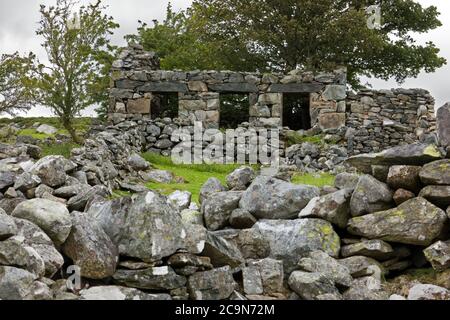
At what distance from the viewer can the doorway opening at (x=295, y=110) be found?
73.9ft

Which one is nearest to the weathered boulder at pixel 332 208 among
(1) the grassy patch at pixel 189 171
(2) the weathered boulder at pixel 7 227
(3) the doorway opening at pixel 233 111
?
(2) the weathered boulder at pixel 7 227

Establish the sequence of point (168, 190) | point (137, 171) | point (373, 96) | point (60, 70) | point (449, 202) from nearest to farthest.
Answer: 1. point (449, 202)
2. point (168, 190)
3. point (137, 171)
4. point (60, 70)
5. point (373, 96)

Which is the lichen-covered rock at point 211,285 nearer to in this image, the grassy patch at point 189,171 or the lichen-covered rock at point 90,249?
the lichen-covered rock at point 90,249

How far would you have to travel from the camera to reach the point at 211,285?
5.89 metres

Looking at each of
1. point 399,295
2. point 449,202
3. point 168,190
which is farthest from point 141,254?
point 168,190

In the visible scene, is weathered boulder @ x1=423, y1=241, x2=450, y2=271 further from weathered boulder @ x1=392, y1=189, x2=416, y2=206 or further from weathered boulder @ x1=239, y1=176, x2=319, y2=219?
weathered boulder @ x1=239, y1=176, x2=319, y2=219

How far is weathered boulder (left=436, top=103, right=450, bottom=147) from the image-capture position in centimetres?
736

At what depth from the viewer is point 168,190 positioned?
10836 millimetres

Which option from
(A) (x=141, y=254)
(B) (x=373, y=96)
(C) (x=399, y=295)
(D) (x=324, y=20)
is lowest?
(C) (x=399, y=295)

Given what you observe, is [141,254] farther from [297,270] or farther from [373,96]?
[373,96]

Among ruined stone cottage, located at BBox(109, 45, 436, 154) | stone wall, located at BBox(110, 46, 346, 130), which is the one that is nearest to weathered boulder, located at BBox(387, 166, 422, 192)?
ruined stone cottage, located at BBox(109, 45, 436, 154)

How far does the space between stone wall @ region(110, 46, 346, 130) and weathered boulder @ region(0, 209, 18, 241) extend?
44.5 feet

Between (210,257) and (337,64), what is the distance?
19.5 metres
